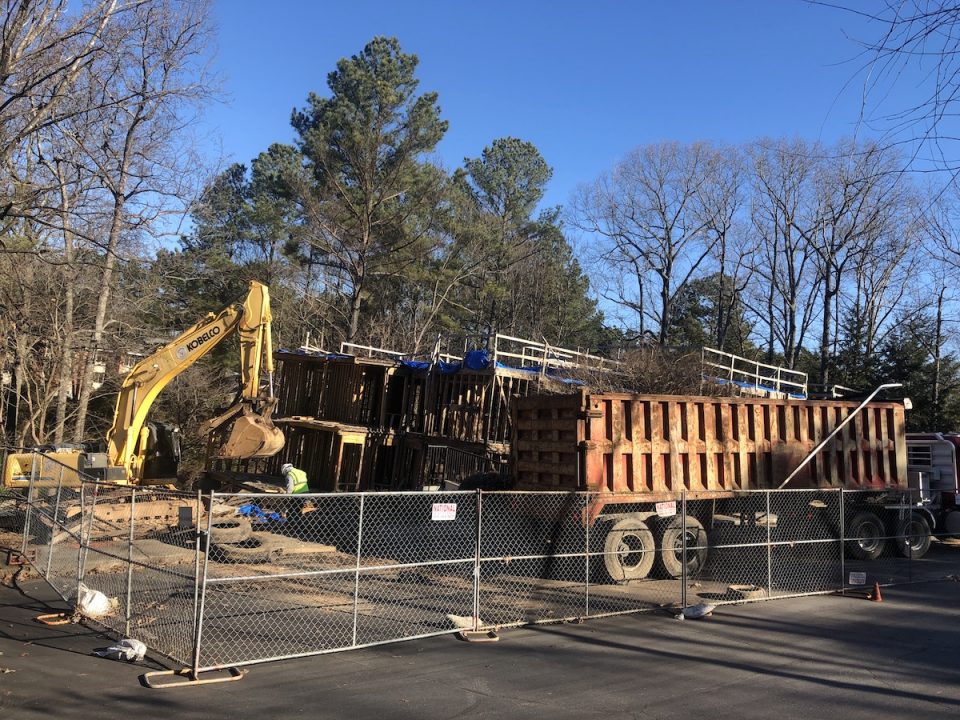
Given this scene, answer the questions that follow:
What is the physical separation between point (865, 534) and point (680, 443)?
5606 millimetres

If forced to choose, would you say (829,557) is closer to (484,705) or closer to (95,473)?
(484,705)

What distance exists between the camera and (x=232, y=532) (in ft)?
39.2

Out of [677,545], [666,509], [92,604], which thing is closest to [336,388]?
[677,545]

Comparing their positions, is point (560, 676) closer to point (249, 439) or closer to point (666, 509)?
point (666, 509)

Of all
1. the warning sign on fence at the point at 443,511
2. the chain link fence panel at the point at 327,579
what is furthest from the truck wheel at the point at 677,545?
the warning sign on fence at the point at 443,511

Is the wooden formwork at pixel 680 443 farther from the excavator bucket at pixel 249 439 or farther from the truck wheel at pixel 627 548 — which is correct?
the excavator bucket at pixel 249 439

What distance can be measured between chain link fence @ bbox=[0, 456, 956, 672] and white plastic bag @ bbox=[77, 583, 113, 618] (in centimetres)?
11

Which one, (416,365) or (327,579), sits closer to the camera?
(327,579)

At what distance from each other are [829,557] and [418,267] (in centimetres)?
2724

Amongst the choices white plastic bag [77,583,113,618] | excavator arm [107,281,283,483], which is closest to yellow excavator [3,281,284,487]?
excavator arm [107,281,283,483]

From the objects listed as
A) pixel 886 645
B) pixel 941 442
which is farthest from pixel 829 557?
pixel 886 645

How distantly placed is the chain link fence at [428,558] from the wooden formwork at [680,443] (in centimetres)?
42

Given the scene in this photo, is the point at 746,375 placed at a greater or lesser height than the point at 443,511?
greater

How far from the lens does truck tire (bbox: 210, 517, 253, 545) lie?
11758 mm
